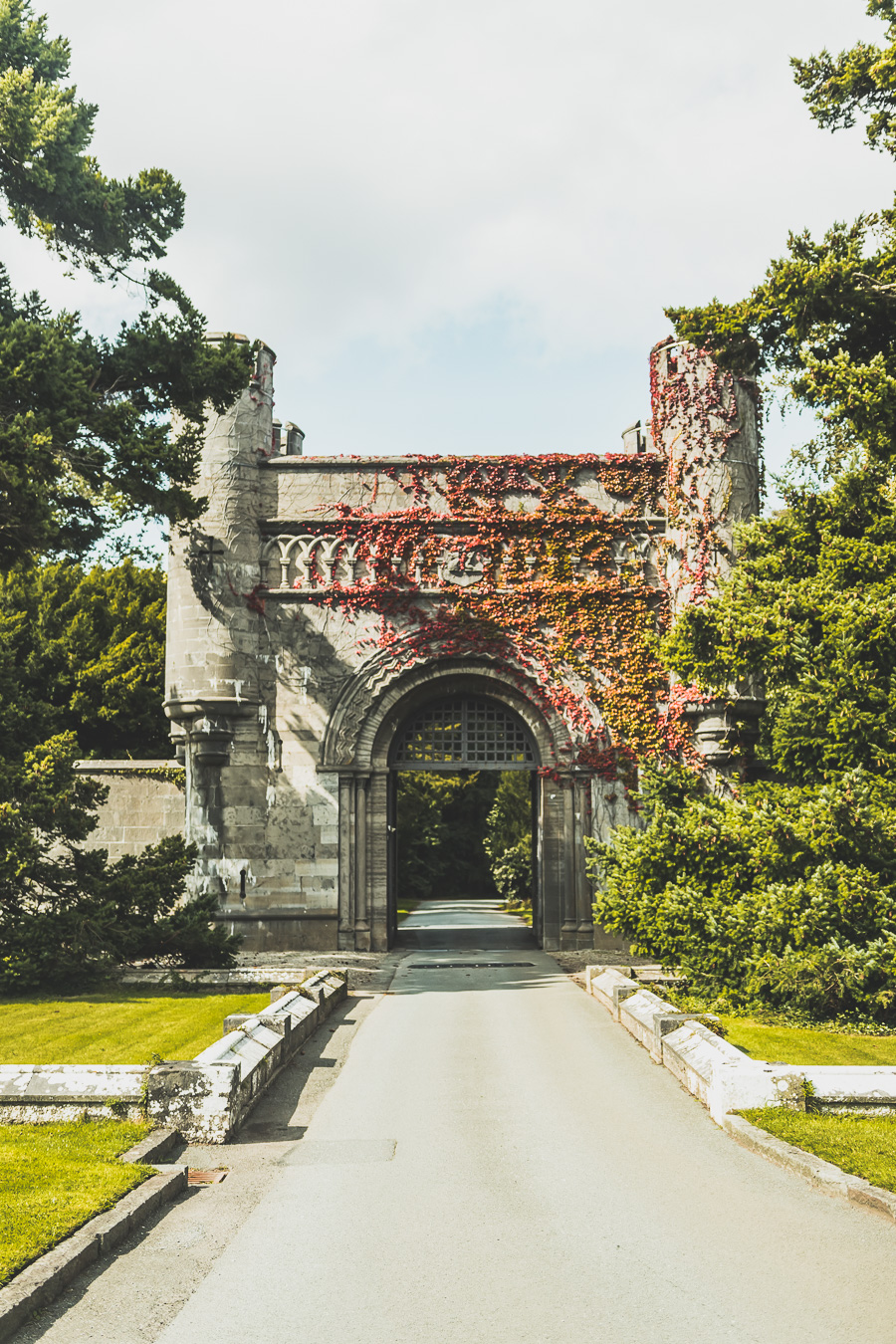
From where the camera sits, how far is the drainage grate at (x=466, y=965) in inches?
634

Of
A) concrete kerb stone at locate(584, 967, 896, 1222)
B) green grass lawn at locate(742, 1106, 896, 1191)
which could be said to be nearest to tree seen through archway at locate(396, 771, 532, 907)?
concrete kerb stone at locate(584, 967, 896, 1222)

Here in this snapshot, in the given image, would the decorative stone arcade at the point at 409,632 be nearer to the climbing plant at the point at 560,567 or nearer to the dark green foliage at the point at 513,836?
the climbing plant at the point at 560,567

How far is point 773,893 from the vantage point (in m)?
10.4

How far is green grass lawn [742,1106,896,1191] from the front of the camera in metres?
6.17

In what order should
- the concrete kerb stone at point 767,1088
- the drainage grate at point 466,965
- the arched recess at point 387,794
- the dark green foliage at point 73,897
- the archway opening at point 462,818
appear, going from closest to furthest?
the concrete kerb stone at point 767,1088 < the dark green foliage at point 73,897 < the drainage grate at point 466,965 < the arched recess at point 387,794 < the archway opening at point 462,818

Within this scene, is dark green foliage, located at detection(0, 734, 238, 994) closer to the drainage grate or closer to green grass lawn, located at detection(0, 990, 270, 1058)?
green grass lawn, located at detection(0, 990, 270, 1058)

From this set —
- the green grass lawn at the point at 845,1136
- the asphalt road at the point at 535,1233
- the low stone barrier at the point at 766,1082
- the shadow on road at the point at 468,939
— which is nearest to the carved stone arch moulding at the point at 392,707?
the shadow on road at the point at 468,939

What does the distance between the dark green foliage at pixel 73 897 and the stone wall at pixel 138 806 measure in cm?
501

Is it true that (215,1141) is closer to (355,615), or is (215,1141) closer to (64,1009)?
(64,1009)

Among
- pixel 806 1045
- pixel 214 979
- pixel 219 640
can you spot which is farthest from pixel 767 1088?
pixel 219 640

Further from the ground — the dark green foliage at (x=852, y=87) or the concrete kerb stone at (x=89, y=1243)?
the dark green foliage at (x=852, y=87)

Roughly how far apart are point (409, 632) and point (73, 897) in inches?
274

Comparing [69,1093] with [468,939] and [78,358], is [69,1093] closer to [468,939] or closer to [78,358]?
[78,358]

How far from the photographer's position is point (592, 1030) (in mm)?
11070
